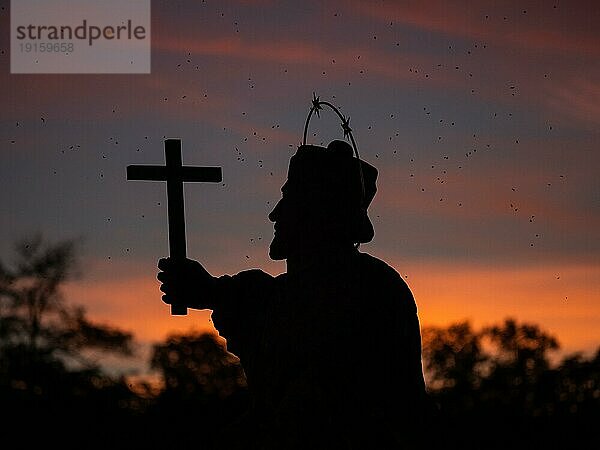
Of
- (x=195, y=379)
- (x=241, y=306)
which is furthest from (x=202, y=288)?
(x=195, y=379)

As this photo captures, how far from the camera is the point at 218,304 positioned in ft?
25.5

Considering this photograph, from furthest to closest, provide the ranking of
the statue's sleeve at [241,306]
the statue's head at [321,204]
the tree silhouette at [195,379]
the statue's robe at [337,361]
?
the tree silhouette at [195,379] < the statue's sleeve at [241,306] < the statue's head at [321,204] < the statue's robe at [337,361]

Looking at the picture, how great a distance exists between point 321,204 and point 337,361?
885 mm

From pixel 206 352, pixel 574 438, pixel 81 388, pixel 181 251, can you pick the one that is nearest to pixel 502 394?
pixel 574 438

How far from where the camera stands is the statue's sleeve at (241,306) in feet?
25.0

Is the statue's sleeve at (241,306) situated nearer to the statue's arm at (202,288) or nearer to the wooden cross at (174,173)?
the statue's arm at (202,288)

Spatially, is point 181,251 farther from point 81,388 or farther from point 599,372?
point 599,372

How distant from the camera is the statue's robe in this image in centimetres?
671

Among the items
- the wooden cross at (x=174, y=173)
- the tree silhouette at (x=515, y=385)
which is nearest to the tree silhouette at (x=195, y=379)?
the tree silhouette at (x=515, y=385)

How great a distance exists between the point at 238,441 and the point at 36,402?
36367mm

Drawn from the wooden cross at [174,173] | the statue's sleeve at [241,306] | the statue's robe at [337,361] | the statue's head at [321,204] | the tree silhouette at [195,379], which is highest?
the tree silhouette at [195,379]

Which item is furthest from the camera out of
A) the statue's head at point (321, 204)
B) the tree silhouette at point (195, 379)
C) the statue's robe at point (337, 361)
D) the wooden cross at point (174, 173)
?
the tree silhouette at point (195, 379)

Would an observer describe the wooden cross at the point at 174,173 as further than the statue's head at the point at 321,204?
Yes

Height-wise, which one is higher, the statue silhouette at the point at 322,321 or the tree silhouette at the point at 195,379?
the tree silhouette at the point at 195,379
